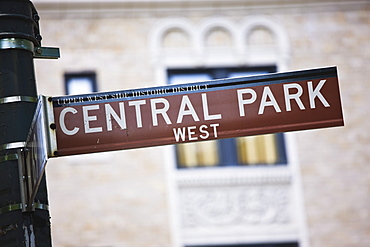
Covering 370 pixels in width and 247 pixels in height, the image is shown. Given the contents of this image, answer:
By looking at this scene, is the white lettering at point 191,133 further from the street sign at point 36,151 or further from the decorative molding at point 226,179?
the decorative molding at point 226,179

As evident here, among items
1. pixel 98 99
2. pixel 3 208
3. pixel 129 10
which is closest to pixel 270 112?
pixel 98 99

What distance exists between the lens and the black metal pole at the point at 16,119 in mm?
3871

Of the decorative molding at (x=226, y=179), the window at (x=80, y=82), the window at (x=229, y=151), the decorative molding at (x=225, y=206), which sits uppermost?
the window at (x=80, y=82)

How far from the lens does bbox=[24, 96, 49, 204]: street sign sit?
12.8ft

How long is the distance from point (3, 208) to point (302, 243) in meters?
12.3

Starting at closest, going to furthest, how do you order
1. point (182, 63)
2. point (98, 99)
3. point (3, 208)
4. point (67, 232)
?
point (3, 208), point (98, 99), point (67, 232), point (182, 63)

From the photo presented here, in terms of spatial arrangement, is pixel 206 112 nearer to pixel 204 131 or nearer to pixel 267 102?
pixel 204 131

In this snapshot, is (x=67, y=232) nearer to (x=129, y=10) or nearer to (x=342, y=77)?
(x=129, y=10)

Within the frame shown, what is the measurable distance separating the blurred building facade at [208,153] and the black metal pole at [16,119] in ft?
36.6

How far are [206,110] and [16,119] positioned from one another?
3.10 feet

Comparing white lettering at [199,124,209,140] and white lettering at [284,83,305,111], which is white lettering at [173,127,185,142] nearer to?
white lettering at [199,124,209,140]

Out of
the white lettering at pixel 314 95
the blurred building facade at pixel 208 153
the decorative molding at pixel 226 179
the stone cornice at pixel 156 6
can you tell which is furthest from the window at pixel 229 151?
the white lettering at pixel 314 95

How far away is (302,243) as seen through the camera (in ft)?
51.3

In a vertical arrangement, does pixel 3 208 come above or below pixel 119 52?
below
